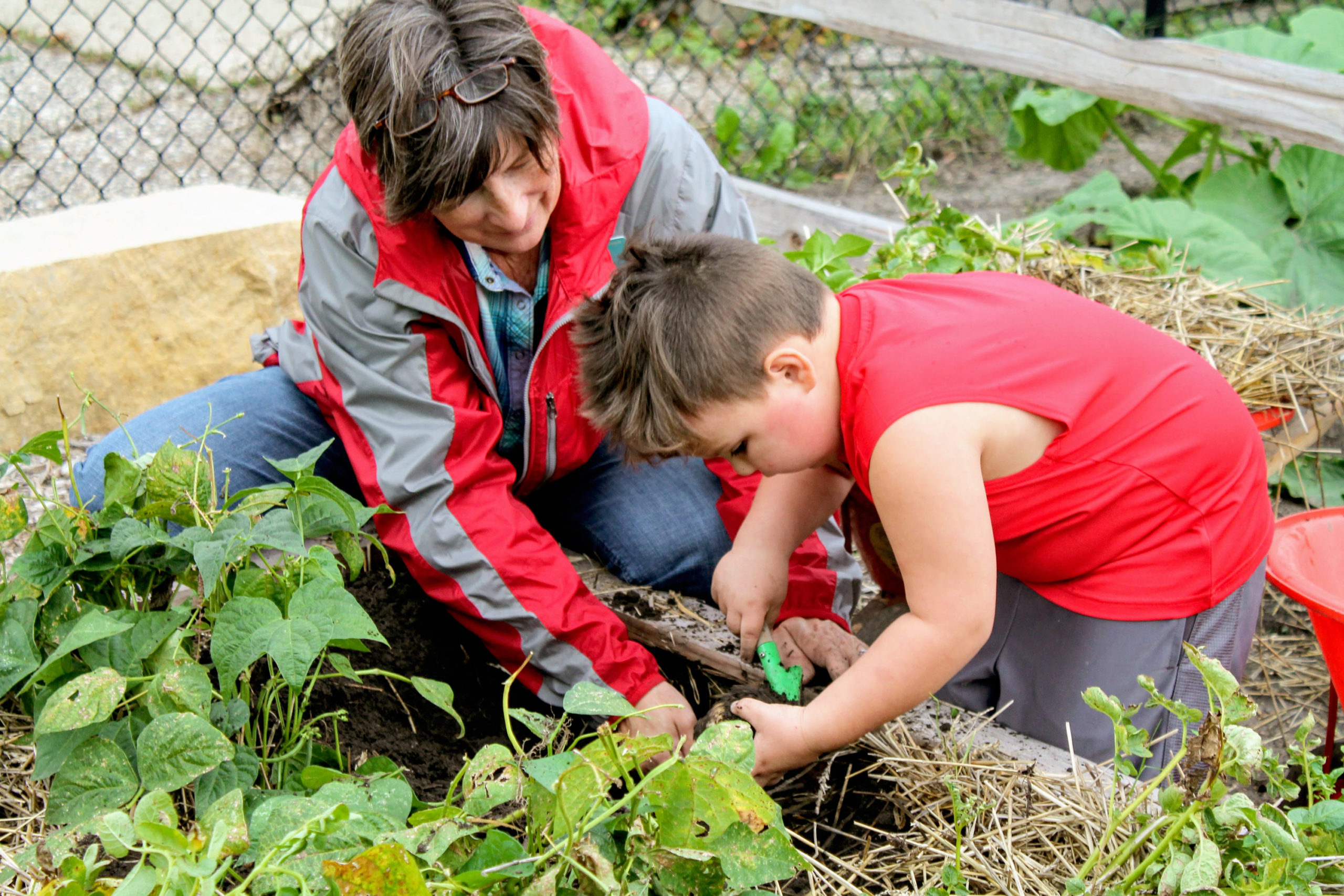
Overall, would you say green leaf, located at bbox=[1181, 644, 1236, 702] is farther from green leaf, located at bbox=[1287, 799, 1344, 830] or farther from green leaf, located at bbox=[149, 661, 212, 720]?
green leaf, located at bbox=[149, 661, 212, 720]

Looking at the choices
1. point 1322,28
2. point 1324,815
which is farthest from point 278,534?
point 1322,28

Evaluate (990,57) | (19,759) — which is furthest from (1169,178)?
(19,759)

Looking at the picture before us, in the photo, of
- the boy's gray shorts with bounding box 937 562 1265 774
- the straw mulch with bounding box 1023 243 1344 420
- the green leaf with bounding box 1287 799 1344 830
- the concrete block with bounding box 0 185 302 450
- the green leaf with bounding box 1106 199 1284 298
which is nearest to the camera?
the green leaf with bounding box 1287 799 1344 830

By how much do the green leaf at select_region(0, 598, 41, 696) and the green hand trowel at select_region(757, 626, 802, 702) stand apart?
0.97 m

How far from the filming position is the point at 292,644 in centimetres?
114

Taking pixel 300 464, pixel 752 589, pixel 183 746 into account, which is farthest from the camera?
pixel 752 589

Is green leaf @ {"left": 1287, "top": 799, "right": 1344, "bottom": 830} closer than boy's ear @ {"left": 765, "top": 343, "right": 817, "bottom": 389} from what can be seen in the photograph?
Yes

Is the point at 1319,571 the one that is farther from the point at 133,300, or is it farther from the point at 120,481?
the point at 133,300

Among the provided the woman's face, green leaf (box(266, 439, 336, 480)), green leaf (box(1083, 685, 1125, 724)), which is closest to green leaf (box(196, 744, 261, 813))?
green leaf (box(266, 439, 336, 480))

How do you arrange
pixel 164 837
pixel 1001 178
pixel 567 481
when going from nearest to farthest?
pixel 164 837
pixel 567 481
pixel 1001 178

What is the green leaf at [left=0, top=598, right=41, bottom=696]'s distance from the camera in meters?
1.24

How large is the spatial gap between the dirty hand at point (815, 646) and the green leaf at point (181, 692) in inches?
34.2

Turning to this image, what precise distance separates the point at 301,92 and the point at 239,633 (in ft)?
14.5

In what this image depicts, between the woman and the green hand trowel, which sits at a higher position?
the woman
